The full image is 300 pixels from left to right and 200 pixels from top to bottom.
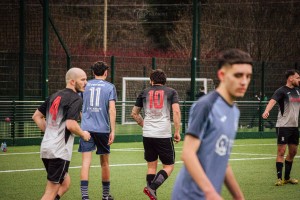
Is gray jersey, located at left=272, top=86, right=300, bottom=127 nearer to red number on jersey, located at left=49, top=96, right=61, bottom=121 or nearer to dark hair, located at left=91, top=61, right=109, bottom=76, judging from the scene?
dark hair, located at left=91, top=61, right=109, bottom=76

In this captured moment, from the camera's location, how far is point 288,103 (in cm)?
1428

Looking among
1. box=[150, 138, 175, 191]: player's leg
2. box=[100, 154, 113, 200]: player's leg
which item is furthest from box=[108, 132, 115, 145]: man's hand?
box=[150, 138, 175, 191]: player's leg

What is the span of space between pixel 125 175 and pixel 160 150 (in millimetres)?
3861

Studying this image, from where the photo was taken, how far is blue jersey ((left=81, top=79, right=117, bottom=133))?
37.3 ft

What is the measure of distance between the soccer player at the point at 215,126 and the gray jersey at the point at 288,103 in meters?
8.78

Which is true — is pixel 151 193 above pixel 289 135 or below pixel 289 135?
below

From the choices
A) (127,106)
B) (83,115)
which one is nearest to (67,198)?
(83,115)

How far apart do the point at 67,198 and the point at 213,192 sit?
23.3ft

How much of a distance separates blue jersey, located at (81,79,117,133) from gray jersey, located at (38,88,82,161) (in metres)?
2.52

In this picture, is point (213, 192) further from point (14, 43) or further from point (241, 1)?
point (241, 1)

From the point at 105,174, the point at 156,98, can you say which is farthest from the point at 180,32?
the point at 105,174

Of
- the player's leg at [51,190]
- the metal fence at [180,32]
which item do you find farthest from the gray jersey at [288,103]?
the metal fence at [180,32]

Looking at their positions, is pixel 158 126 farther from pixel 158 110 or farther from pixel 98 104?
pixel 98 104

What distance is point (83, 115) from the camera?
1154 cm
